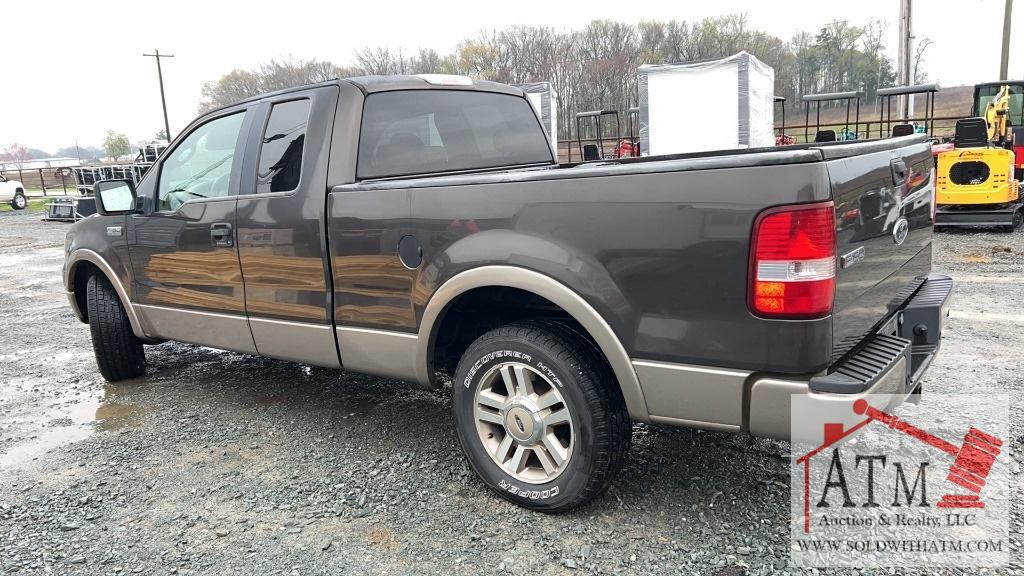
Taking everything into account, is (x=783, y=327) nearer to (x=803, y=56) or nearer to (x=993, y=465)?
(x=993, y=465)

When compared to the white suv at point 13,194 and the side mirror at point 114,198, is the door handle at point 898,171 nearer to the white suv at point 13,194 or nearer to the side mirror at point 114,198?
the side mirror at point 114,198

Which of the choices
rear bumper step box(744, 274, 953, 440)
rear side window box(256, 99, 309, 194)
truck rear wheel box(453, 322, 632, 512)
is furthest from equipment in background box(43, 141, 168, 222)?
rear bumper step box(744, 274, 953, 440)

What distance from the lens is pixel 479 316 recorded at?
335cm

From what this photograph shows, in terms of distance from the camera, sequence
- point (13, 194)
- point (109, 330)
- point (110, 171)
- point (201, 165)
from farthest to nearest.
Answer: point (13, 194), point (110, 171), point (109, 330), point (201, 165)

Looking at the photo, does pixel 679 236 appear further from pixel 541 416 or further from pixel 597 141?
pixel 597 141

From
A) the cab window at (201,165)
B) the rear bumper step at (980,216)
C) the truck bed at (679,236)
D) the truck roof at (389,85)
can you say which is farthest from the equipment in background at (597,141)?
the truck bed at (679,236)

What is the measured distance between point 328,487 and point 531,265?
149 centimetres

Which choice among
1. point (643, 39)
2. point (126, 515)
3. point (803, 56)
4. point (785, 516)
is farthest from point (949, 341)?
point (803, 56)

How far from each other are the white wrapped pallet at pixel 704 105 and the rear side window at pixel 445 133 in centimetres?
1210

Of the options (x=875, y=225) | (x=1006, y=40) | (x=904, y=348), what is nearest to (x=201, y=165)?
(x=875, y=225)

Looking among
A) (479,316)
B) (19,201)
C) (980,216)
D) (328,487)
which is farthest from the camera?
(19,201)

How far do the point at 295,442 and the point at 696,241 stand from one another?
254 centimetres

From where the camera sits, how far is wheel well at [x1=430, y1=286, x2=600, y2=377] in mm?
3018

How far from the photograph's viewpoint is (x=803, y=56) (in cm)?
7175
